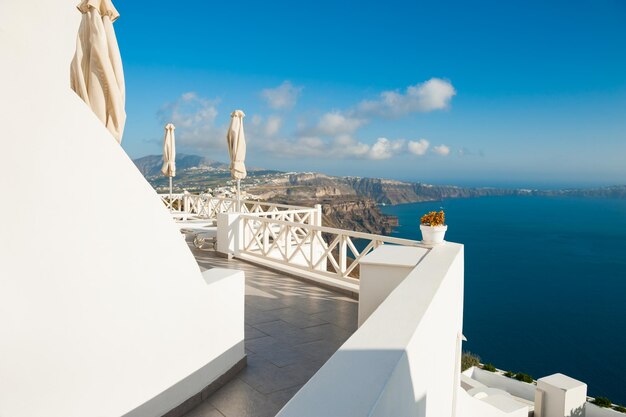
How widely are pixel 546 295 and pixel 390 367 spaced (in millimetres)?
69536

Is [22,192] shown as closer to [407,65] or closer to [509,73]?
[407,65]

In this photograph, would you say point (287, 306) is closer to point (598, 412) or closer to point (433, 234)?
point (433, 234)

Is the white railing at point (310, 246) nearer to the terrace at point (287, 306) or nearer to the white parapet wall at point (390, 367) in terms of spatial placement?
the terrace at point (287, 306)

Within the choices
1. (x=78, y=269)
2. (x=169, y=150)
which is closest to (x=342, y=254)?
(x=78, y=269)

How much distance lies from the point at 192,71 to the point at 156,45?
441 cm

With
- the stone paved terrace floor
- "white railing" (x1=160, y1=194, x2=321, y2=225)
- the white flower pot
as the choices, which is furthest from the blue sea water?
the white flower pot

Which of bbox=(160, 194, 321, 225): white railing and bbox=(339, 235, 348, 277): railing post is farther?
bbox=(160, 194, 321, 225): white railing

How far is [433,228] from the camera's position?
4.98m

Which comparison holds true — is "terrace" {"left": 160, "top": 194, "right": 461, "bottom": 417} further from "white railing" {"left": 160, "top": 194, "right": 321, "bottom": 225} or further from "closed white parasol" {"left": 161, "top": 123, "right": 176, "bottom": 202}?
"closed white parasol" {"left": 161, "top": 123, "right": 176, "bottom": 202}

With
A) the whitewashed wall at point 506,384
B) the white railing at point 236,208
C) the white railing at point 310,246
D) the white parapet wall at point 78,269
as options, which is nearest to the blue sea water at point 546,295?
the whitewashed wall at point 506,384

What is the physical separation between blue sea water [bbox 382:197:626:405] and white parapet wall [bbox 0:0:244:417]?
30.2 meters

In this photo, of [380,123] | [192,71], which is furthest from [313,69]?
[380,123]

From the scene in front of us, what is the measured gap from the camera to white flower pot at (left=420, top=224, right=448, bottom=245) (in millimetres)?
4988

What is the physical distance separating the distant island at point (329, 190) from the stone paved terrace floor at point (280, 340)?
1087cm
